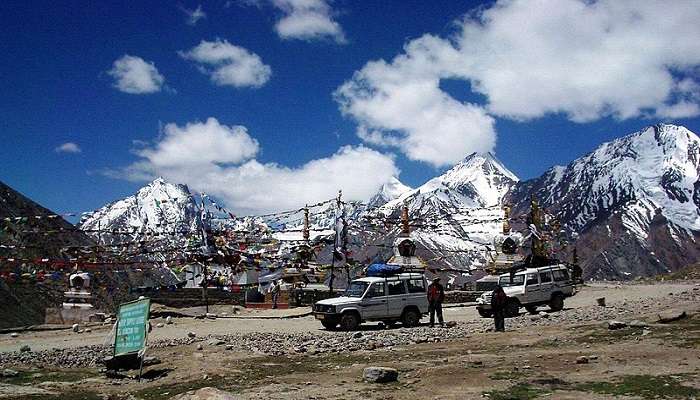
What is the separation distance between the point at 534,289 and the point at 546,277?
1013mm

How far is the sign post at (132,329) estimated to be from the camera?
14.3 metres

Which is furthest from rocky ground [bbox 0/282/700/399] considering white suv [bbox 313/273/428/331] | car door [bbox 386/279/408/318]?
car door [bbox 386/279/408/318]

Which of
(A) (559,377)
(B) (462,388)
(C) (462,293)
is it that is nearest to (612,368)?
(A) (559,377)

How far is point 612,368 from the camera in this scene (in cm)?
1206

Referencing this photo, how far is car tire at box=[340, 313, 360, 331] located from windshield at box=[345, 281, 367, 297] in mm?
913

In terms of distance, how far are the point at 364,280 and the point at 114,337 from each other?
11.4 metres

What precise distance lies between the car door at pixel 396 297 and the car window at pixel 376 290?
0.82 feet

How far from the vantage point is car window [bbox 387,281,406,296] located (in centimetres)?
2500

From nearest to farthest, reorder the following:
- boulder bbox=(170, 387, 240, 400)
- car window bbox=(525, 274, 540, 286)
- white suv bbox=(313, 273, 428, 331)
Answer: boulder bbox=(170, 387, 240, 400), white suv bbox=(313, 273, 428, 331), car window bbox=(525, 274, 540, 286)

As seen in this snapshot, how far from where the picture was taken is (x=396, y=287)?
82.4 ft

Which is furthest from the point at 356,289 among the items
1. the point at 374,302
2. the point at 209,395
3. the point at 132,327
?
the point at 209,395

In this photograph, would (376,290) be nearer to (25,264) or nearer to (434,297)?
(434,297)

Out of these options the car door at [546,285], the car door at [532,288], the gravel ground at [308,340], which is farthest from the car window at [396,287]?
the car door at [546,285]

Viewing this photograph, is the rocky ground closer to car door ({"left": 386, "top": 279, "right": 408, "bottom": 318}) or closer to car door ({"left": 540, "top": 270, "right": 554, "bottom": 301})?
car door ({"left": 386, "top": 279, "right": 408, "bottom": 318})
